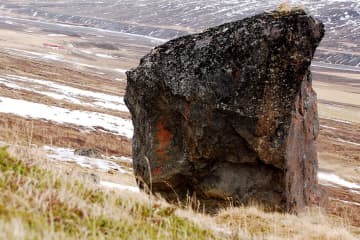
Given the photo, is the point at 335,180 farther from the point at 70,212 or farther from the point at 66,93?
the point at 70,212

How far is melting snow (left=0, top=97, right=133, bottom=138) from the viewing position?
38094mm

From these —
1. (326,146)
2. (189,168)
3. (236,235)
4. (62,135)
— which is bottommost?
(326,146)

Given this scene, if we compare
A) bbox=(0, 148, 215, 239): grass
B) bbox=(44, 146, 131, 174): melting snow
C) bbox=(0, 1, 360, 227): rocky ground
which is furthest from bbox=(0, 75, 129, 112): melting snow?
bbox=(0, 148, 215, 239): grass

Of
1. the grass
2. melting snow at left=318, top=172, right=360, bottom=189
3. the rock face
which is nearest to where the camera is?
the grass

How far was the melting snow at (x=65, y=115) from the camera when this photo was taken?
38.1m

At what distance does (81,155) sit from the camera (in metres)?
27.0

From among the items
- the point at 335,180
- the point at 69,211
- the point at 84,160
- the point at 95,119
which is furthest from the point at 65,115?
the point at 69,211

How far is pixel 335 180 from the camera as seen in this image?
126 ft

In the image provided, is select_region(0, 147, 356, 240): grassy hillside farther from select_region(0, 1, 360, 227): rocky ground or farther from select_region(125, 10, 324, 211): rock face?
select_region(125, 10, 324, 211): rock face

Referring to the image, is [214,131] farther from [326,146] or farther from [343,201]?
[326,146]

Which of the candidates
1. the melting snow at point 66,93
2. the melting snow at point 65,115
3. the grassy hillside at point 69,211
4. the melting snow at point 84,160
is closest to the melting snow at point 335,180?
the melting snow at point 65,115

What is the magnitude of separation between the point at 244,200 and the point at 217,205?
0.79 meters

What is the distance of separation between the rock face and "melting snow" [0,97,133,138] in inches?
985

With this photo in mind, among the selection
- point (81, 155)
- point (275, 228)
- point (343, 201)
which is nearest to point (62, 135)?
point (81, 155)
